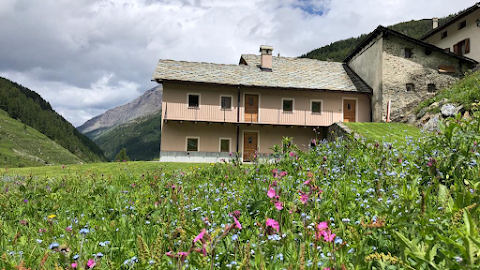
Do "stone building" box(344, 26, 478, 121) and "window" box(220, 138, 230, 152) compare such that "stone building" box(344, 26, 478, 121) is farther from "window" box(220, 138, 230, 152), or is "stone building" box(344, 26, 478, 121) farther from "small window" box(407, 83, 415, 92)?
"window" box(220, 138, 230, 152)

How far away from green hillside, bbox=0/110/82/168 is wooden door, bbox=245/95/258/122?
128801mm

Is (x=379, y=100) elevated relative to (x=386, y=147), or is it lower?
elevated

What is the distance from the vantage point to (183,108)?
1017 inches

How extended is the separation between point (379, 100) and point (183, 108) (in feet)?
53.1

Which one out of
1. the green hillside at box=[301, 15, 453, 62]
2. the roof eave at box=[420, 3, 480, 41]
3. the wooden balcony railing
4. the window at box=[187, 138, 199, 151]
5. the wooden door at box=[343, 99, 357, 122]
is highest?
the green hillside at box=[301, 15, 453, 62]

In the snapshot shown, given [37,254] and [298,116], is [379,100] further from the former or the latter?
[37,254]

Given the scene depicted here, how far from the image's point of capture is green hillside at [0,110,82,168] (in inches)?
5281

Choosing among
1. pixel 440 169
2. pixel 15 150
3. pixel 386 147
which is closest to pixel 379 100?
pixel 386 147

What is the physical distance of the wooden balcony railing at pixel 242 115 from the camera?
25.7 metres

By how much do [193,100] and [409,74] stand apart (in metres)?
18.3

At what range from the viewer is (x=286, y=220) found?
139 inches

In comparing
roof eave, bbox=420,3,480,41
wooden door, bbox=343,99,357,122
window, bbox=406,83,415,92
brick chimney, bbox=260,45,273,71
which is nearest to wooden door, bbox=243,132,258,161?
brick chimney, bbox=260,45,273,71

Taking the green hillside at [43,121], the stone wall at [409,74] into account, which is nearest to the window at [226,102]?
the stone wall at [409,74]

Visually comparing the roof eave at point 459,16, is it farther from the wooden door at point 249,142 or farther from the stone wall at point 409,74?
the wooden door at point 249,142
